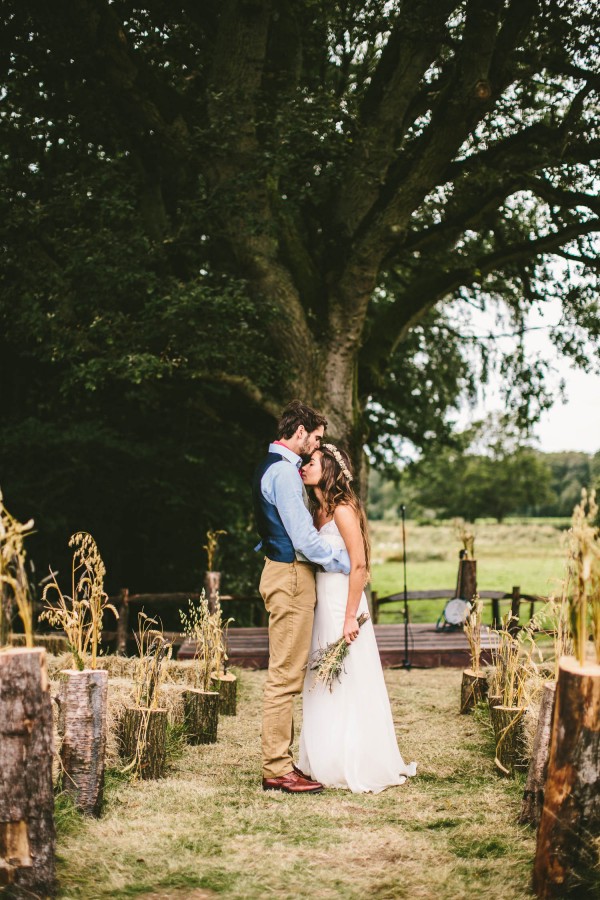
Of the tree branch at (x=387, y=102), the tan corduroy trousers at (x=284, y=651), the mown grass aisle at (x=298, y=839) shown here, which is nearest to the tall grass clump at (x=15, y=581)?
the mown grass aisle at (x=298, y=839)

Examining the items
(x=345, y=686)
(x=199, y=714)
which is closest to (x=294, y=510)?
(x=345, y=686)

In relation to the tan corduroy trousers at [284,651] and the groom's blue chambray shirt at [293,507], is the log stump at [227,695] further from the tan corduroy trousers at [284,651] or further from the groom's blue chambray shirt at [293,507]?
the groom's blue chambray shirt at [293,507]

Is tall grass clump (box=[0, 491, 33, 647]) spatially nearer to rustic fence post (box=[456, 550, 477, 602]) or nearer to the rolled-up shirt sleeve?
the rolled-up shirt sleeve

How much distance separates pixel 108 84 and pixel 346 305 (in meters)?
4.02

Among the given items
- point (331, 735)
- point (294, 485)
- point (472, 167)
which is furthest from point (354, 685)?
point (472, 167)

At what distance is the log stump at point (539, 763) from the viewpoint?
4582 mm

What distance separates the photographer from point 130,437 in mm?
13742

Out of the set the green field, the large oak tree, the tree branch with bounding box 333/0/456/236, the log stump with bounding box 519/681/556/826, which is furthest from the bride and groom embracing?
the green field

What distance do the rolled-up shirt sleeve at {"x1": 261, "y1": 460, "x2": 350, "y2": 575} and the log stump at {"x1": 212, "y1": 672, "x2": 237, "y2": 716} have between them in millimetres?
2756

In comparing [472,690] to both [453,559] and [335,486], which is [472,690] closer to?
[335,486]

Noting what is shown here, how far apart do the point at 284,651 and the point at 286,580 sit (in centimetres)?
45

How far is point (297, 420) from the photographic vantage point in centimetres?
561

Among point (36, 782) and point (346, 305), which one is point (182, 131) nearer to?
point (346, 305)

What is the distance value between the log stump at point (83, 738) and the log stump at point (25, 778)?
870 mm
